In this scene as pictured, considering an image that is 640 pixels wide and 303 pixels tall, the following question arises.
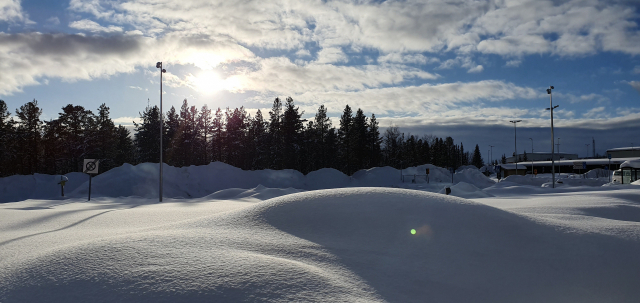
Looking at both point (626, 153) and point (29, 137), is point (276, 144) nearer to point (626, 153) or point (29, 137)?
point (29, 137)

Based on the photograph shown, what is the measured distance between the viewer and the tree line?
48469mm

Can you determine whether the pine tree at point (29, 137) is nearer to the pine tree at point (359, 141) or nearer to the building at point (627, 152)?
the pine tree at point (359, 141)

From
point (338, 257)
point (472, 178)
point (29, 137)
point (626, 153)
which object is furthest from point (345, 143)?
point (626, 153)

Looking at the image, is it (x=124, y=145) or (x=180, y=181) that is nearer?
(x=180, y=181)

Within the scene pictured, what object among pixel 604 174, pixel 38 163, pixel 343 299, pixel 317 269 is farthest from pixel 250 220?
pixel 604 174

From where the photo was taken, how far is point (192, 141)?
56125mm

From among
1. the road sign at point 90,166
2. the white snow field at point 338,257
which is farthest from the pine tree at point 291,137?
the white snow field at point 338,257

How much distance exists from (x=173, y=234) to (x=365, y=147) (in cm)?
5324

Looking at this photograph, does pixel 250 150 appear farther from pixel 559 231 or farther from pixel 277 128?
pixel 559 231

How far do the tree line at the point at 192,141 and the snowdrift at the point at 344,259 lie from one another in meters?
45.5

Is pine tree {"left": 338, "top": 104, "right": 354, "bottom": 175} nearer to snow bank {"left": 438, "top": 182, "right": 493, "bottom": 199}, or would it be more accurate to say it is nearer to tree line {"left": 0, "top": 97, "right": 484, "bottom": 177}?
tree line {"left": 0, "top": 97, "right": 484, "bottom": 177}

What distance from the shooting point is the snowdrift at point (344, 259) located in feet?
13.2

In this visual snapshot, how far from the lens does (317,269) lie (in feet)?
15.6

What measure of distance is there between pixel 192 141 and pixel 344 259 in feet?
181
